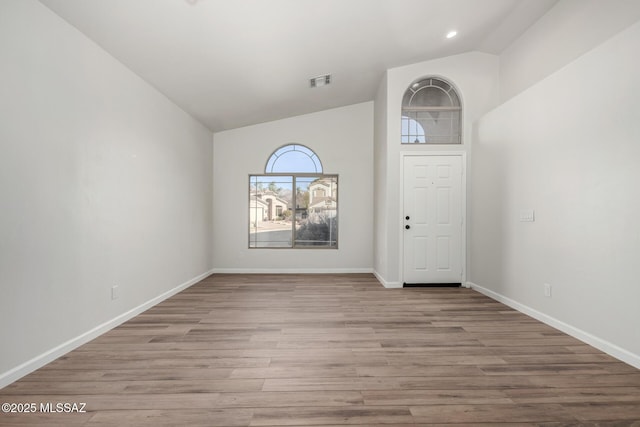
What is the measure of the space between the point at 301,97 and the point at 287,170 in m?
1.56

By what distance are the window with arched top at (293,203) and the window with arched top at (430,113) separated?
1846mm

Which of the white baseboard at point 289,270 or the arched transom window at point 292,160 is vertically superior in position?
the arched transom window at point 292,160

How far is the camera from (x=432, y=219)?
16.7 ft

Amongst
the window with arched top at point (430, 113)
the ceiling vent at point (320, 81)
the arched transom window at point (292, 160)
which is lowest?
the arched transom window at point (292, 160)

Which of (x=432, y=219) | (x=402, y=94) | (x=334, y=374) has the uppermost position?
(x=402, y=94)

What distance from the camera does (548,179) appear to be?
342 centimetres

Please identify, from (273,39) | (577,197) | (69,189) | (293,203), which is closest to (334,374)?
(69,189)

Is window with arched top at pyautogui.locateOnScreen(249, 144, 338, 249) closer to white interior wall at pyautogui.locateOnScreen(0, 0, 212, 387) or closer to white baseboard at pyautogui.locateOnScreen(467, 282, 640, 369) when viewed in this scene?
white interior wall at pyautogui.locateOnScreen(0, 0, 212, 387)

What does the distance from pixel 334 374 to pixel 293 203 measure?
448 cm

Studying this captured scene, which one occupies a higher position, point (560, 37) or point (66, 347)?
point (560, 37)

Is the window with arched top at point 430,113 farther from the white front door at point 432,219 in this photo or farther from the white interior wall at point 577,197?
the white interior wall at point 577,197

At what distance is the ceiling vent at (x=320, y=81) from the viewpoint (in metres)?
4.79

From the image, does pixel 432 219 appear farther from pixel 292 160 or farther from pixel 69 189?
pixel 69 189

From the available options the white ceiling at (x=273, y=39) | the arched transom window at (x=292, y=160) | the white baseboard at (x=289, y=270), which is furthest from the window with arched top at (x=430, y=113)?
the white baseboard at (x=289, y=270)
